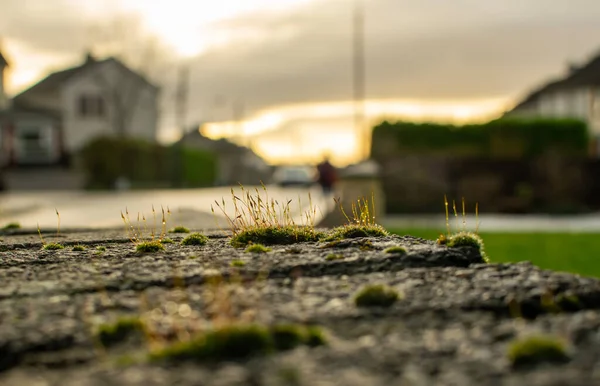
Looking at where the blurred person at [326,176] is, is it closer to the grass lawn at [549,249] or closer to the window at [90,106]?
the grass lawn at [549,249]

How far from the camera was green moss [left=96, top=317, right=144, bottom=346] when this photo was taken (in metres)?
3.14

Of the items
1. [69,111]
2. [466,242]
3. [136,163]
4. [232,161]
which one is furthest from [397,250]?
[232,161]

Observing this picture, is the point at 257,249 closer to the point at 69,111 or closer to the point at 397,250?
the point at 397,250

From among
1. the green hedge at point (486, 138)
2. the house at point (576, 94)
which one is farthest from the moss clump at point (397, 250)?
the house at point (576, 94)

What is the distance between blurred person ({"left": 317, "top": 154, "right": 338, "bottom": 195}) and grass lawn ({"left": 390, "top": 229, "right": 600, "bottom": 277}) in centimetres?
659

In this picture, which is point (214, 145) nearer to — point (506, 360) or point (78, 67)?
point (78, 67)

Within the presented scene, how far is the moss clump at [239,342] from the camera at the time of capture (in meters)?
2.90

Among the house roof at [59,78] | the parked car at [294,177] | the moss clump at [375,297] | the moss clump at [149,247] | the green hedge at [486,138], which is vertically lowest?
the moss clump at [375,297]

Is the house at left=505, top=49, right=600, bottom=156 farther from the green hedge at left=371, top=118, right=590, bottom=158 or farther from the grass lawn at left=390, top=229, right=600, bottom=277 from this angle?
the grass lawn at left=390, top=229, right=600, bottom=277

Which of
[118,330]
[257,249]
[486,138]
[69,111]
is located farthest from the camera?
[69,111]

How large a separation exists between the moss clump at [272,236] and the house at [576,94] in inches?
1675

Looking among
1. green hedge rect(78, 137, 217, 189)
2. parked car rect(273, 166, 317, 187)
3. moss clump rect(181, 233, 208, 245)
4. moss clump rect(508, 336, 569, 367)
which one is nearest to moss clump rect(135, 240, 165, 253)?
moss clump rect(181, 233, 208, 245)

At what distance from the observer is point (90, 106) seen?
5341 centimetres

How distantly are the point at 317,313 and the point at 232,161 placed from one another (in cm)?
7467
